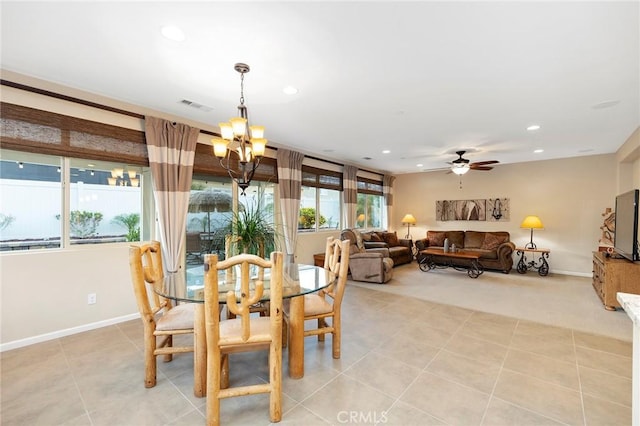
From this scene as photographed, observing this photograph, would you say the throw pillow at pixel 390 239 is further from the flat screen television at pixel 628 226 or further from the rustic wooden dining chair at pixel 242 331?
the rustic wooden dining chair at pixel 242 331

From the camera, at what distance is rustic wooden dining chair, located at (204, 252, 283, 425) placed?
5.47ft

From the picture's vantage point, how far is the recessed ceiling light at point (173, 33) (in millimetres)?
1955

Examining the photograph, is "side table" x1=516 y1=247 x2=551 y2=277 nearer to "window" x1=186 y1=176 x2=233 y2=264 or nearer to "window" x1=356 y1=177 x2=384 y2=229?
"window" x1=356 y1=177 x2=384 y2=229

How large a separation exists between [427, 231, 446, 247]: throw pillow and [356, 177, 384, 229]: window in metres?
1.53

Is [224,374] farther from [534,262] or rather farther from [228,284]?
[534,262]

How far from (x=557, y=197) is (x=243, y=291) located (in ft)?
24.4

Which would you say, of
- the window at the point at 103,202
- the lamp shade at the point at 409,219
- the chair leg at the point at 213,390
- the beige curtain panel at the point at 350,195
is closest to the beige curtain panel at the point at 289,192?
the beige curtain panel at the point at 350,195

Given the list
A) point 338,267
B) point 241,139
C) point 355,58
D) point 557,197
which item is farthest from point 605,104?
point 241,139

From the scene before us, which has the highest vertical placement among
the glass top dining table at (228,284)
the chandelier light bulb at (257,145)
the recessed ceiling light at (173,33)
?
the recessed ceiling light at (173,33)

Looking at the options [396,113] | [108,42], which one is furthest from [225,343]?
[396,113]

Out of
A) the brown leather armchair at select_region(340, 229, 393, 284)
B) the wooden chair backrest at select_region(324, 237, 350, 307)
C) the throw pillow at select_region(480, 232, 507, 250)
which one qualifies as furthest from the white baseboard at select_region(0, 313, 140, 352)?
the throw pillow at select_region(480, 232, 507, 250)

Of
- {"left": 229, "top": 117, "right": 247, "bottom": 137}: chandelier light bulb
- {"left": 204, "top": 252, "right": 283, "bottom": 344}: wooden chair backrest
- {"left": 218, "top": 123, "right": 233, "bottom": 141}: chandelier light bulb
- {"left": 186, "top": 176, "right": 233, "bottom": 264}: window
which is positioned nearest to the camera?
{"left": 204, "top": 252, "right": 283, "bottom": 344}: wooden chair backrest

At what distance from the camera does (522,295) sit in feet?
14.8

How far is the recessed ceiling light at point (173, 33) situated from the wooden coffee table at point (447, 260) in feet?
18.9
